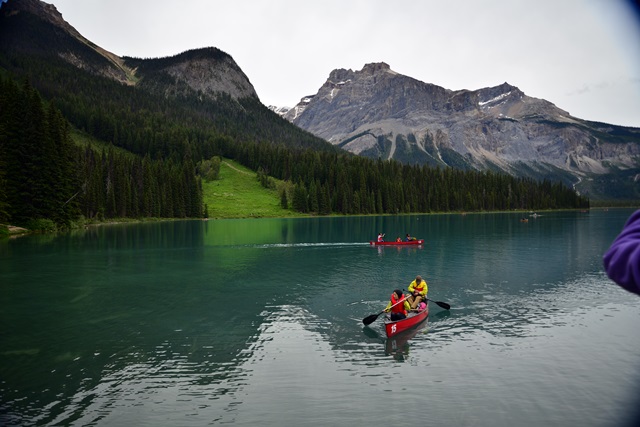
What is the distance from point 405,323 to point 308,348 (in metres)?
7.50

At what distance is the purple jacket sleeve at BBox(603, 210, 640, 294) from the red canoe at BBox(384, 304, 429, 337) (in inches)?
1072

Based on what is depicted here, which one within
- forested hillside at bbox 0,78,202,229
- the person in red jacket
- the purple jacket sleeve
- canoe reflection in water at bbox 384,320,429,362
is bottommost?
canoe reflection in water at bbox 384,320,429,362

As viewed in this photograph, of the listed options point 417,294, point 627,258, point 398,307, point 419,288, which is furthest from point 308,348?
point 627,258

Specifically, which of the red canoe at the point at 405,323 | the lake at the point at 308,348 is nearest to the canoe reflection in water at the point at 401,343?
the lake at the point at 308,348

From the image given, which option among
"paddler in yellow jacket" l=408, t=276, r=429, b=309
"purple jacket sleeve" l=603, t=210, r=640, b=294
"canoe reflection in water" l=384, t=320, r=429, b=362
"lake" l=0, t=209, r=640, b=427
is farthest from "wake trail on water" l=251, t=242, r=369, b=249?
"purple jacket sleeve" l=603, t=210, r=640, b=294

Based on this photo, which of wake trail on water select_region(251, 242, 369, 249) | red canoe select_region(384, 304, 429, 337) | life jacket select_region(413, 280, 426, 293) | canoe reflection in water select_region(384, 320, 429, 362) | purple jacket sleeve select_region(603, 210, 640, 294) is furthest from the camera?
wake trail on water select_region(251, 242, 369, 249)

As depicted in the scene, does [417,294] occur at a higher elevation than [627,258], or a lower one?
lower

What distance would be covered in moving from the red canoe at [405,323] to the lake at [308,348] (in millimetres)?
623

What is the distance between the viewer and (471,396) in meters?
20.6

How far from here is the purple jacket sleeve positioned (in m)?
3.34

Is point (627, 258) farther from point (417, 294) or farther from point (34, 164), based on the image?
point (34, 164)

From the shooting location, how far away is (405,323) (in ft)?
102

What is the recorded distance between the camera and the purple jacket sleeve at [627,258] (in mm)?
3340

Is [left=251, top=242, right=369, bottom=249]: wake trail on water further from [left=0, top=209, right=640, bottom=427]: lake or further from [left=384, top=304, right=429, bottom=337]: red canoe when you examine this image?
[left=384, top=304, right=429, bottom=337]: red canoe
